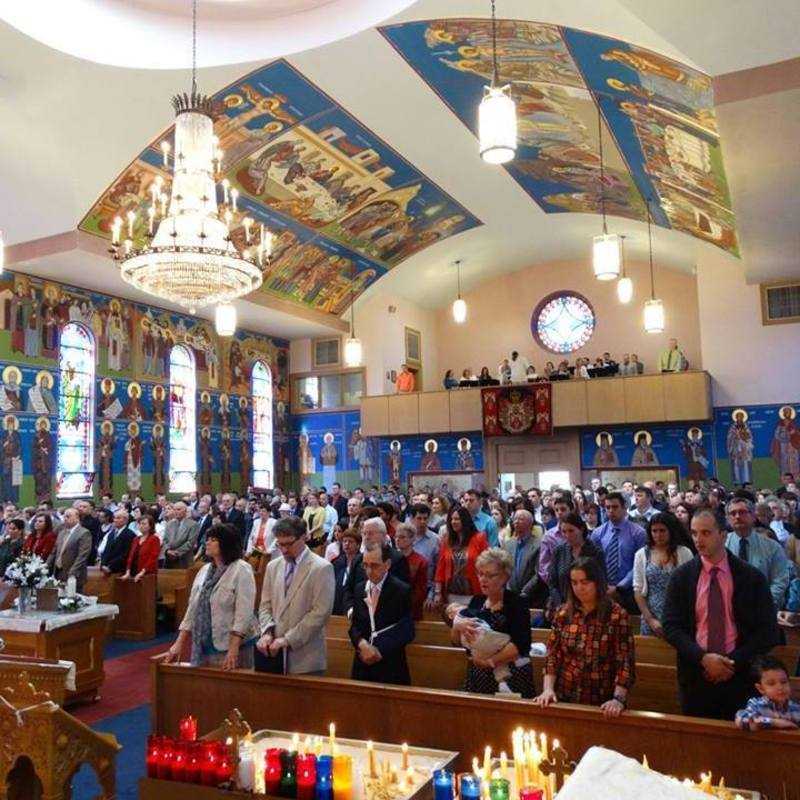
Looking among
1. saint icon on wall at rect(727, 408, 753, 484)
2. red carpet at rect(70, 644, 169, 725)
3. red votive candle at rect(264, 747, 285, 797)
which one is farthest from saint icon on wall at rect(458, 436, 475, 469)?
red votive candle at rect(264, 747, 285, 797)

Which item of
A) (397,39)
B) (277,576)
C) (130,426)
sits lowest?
(277,576)

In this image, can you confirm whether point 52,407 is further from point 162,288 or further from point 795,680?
point 795,680

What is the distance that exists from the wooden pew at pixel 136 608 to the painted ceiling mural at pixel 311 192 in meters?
6.12

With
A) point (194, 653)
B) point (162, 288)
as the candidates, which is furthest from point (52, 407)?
point (194, 653)

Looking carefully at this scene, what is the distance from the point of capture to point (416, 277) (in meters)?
21.1

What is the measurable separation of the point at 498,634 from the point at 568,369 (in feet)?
54.1

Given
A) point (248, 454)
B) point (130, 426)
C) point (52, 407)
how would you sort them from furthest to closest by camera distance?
1. point (248, 454)
2. point (130, 426)
3. point (52, 407)

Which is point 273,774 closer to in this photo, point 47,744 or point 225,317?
point 47,744

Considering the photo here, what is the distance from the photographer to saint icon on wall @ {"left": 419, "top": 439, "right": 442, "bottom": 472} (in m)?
20.5

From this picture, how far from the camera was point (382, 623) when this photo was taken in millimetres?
4734

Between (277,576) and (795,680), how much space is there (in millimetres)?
3014

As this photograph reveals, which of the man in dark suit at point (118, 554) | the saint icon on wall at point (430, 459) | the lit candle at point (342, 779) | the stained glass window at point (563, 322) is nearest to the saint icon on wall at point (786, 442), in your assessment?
the stained glass window at point (563, 322)

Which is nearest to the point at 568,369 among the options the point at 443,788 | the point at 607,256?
the point at 607,256

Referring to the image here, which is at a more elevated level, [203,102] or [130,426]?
[203,102]
